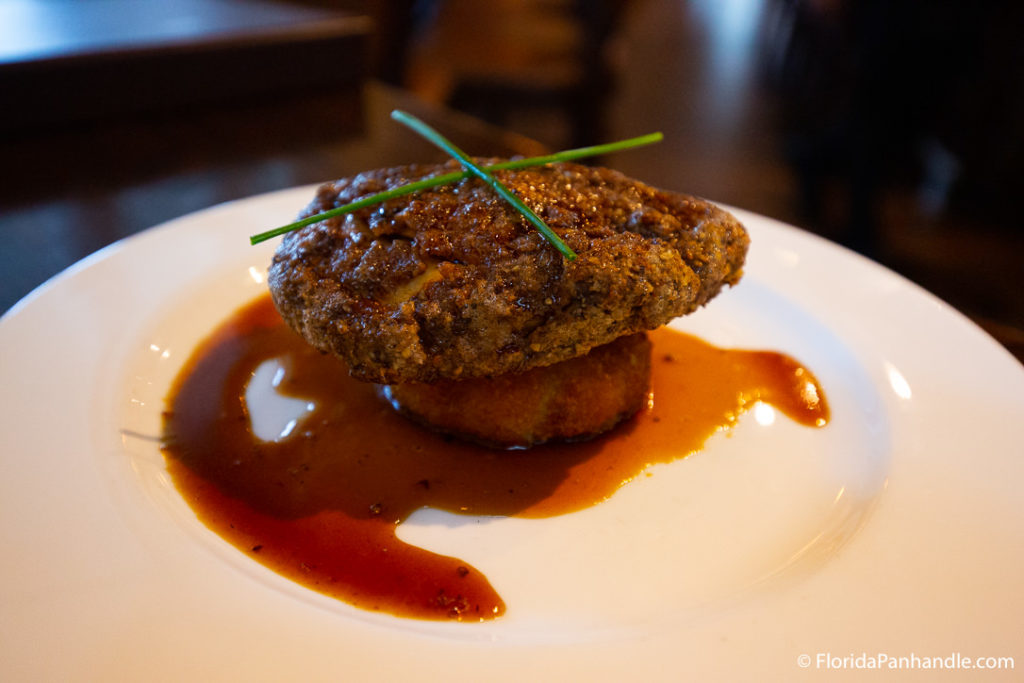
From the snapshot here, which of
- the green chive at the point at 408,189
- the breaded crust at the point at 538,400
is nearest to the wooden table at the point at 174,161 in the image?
the green chive at the point at 408,189

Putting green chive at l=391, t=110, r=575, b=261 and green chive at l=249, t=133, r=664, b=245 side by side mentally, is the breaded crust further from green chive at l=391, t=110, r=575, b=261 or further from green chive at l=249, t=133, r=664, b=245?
green chive at l=249, t=133, r=664, b=245

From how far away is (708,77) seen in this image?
10.8m

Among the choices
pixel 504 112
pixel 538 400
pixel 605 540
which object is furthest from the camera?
pixel 504 112

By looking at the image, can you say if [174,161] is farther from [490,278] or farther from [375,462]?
[490,278]

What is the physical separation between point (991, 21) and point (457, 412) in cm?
592

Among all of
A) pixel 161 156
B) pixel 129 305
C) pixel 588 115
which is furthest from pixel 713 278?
pixel 588 115

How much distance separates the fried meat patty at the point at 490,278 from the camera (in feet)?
6.46

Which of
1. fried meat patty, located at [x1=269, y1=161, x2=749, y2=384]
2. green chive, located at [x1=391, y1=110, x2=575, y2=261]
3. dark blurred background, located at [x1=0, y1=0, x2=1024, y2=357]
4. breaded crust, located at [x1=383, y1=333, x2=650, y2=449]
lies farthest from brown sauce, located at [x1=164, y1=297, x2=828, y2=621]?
dark blurred background, located at [x1=0, y1=0, x2=1024, y2=357]

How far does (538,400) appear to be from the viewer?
2318 millimetres

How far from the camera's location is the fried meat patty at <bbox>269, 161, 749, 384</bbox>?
197 centimetres

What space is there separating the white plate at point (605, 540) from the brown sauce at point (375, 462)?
0.07 m

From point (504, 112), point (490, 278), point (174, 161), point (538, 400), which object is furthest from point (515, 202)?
point (504, 112)

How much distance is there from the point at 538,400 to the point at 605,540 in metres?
0.52

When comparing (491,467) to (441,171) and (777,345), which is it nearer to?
(441,171)
